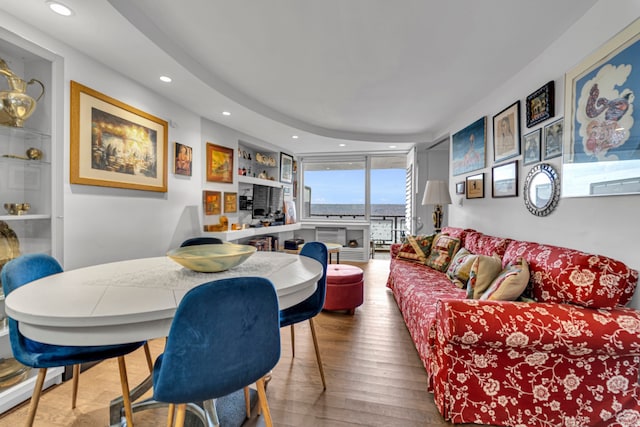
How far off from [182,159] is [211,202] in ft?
2.42

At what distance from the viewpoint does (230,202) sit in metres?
4.41

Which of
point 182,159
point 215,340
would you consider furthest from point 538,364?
point 182,159

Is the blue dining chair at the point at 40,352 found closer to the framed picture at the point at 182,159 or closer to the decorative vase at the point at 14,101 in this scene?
the decorative vase at the point at 14,101

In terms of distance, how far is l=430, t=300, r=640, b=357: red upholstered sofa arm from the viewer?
4.55ft

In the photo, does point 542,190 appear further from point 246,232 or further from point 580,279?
point 246,232

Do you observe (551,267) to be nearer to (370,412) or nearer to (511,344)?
(511,344)

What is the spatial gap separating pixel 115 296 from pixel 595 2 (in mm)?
3060

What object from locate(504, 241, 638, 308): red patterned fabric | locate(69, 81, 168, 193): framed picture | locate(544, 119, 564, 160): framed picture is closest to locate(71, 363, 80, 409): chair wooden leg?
locate(69, 81, 168, 193): framed picture

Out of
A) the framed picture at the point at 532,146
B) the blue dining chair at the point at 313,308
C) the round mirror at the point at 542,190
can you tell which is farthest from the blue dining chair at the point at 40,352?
the framed picture at the point at 532,146

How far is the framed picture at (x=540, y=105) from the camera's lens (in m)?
2.23

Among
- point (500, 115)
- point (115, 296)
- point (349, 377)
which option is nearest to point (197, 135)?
point (115, 296)

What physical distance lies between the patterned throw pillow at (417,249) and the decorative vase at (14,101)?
3771 millimetres

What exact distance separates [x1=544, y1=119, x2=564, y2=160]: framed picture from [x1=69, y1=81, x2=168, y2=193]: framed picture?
3507 millimetres

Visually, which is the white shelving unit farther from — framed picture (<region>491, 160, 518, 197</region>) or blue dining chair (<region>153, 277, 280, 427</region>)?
framed picture (<region>491, 160, 518, 197</region>)
